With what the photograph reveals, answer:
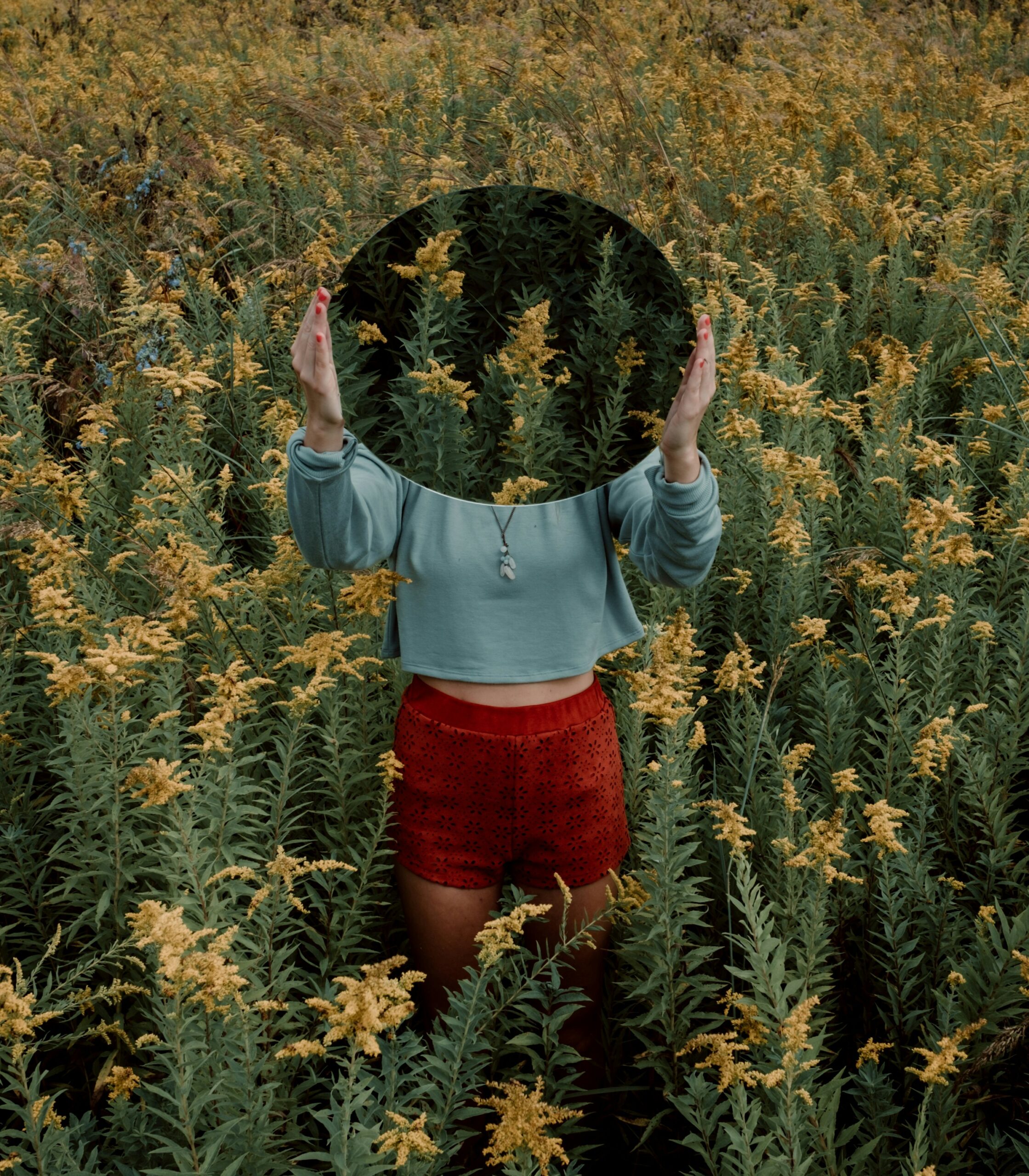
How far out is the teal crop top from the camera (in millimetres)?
1951

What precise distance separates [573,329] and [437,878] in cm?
112

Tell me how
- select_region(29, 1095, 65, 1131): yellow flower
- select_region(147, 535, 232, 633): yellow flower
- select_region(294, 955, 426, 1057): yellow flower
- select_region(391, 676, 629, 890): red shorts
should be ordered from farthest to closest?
select_region(147, 535, 232, 633): yellow flower < select_region(391, 676, 629, 890): red shorts < select_region(29, 1095, 65, 1131): yellow flower < select_region(294, 955, 426, 1057): yellow flower

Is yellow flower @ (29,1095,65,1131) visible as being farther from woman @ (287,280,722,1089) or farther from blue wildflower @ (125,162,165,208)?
blue wildflower @ (125,162,165,208)

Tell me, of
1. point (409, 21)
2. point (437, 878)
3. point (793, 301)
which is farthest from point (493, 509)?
point (409, 21)

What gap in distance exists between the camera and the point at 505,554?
202 centimetres

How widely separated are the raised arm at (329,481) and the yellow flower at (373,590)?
0.37ft

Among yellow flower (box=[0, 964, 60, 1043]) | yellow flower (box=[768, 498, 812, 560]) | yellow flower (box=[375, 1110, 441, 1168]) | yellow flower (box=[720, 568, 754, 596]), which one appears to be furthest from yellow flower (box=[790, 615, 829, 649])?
yellow flower (box=[0, 964, 60, 1043])

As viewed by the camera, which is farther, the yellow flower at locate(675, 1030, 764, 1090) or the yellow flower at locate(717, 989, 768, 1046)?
the yellow flower at locate(717, 989, 768, 1046)

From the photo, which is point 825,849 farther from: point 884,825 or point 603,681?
point 603,681

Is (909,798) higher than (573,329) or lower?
lower

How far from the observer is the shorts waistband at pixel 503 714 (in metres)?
2.06

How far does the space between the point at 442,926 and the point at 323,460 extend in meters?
0.99

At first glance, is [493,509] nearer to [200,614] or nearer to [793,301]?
[200,614]

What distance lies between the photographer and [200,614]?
2.62 meters
